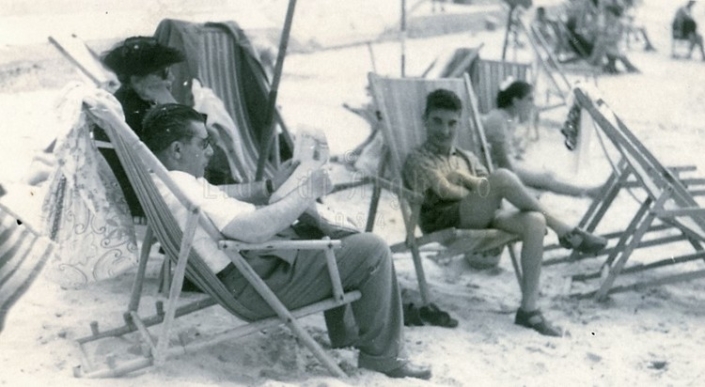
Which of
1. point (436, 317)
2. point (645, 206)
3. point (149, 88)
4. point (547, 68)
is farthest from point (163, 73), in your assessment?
point (547, 68)

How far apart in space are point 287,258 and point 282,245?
0.16 metres

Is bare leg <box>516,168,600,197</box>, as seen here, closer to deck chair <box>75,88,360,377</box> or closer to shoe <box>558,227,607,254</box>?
shoe <box>558,227,607,254</box>

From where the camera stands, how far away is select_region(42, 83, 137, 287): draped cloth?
3.12 metres

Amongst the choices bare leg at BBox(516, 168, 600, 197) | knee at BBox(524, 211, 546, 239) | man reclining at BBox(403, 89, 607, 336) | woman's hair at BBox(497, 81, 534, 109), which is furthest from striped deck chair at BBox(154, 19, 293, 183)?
bare leg at BBox(516, 168, 600, 197)

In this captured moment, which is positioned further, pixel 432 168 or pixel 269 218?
pixel 432 168

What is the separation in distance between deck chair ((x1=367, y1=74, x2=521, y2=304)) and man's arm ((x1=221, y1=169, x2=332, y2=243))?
1.22 metres

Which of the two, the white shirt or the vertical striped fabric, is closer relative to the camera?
the white shirt

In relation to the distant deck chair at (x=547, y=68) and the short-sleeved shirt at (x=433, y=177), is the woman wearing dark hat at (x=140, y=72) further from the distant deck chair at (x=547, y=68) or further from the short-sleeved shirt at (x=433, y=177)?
the distant deck chair at (x=547, y=68)

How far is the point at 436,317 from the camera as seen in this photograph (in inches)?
157

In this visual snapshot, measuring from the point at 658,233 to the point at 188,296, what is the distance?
120 inches

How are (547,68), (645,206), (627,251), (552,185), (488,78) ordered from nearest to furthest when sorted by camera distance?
(627,251), (645,206), (552,185), (488,78), (547,68)

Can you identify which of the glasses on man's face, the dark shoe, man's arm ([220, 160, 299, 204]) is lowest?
the dark shoe

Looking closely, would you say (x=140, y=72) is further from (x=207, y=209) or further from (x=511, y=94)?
(x=511, y=94)

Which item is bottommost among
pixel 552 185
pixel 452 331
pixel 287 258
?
pixel 552 185
